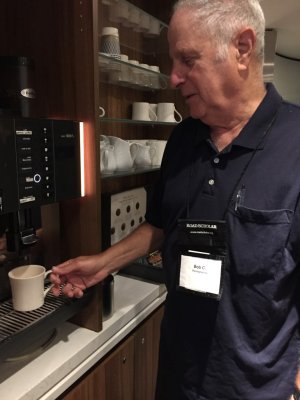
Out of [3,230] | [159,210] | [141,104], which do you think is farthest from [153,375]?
[141,104]

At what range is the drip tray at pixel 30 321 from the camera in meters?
0.84

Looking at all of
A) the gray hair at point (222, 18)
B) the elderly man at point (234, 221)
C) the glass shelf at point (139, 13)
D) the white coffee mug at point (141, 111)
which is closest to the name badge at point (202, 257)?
the elderly man at point (234, 221)

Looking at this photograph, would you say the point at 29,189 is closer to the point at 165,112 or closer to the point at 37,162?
the point at 37,162

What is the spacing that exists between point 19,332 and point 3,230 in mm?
271

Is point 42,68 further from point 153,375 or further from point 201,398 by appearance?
point 153,375

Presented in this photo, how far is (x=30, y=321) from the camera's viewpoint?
92cm

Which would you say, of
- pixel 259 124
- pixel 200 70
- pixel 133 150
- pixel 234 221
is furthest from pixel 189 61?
pixel 133 150

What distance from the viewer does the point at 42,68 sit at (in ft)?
3.42

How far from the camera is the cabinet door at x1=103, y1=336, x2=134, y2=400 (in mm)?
1177

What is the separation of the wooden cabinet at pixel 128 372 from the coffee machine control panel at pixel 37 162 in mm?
550

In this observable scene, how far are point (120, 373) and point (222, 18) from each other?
1128mm

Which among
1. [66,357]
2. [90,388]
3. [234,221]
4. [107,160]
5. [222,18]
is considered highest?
[222,18]

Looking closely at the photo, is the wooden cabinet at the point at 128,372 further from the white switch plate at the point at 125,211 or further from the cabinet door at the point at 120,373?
the white switch plate at the point at 125,211

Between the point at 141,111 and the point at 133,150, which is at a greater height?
the point at 141,111
